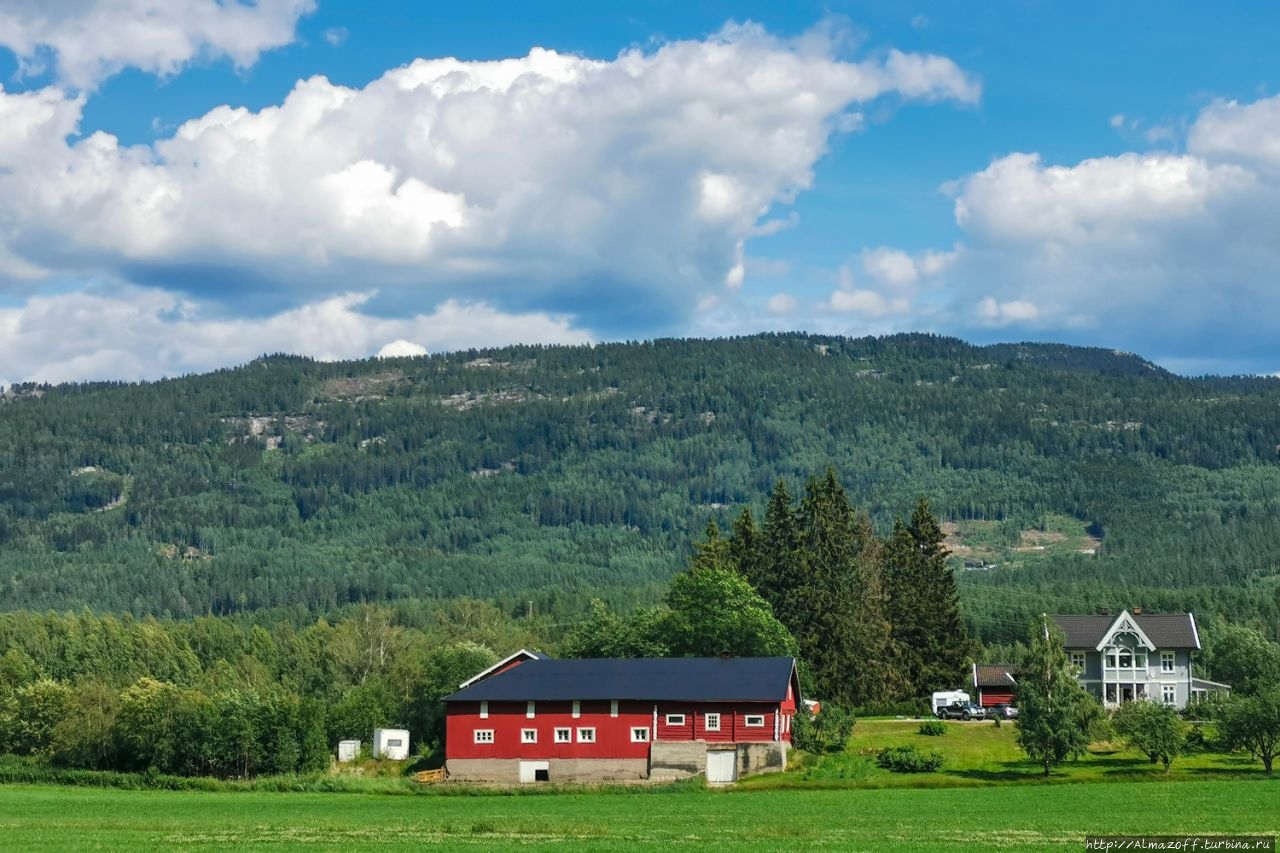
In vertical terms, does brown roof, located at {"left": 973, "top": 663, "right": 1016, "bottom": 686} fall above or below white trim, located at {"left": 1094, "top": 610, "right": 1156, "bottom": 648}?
below

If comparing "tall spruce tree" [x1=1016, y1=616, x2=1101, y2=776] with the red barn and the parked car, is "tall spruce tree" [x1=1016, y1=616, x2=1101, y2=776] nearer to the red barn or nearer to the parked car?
the red barn

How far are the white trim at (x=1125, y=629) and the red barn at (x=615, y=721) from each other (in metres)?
40.2

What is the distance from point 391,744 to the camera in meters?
87.6

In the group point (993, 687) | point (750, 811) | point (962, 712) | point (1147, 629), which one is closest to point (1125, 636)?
point (1147, 629)

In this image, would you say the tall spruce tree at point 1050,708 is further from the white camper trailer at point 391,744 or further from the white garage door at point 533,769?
the white camper trailer at point 391,744

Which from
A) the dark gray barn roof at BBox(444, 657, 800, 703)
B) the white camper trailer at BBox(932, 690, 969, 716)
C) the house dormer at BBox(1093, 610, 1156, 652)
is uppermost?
the house dormer at BBox(1093, 610, 1156, 652)

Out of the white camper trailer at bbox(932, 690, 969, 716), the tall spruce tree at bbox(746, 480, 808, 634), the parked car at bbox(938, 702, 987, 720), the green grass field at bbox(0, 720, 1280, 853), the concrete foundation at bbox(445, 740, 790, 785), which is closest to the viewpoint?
the green grass field at bbox(0, 720, 1280, 853)

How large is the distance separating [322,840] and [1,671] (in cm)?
9012

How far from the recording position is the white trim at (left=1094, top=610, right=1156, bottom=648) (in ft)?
374

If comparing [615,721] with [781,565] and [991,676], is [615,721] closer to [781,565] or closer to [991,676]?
[781,565]

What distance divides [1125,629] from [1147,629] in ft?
8.30

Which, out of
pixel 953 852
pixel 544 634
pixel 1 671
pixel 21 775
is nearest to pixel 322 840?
pixel 953 852

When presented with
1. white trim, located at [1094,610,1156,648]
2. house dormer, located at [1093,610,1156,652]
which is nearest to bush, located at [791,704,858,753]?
white trim, located at [1094,610,1156,648]

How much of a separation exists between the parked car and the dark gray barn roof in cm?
1585
